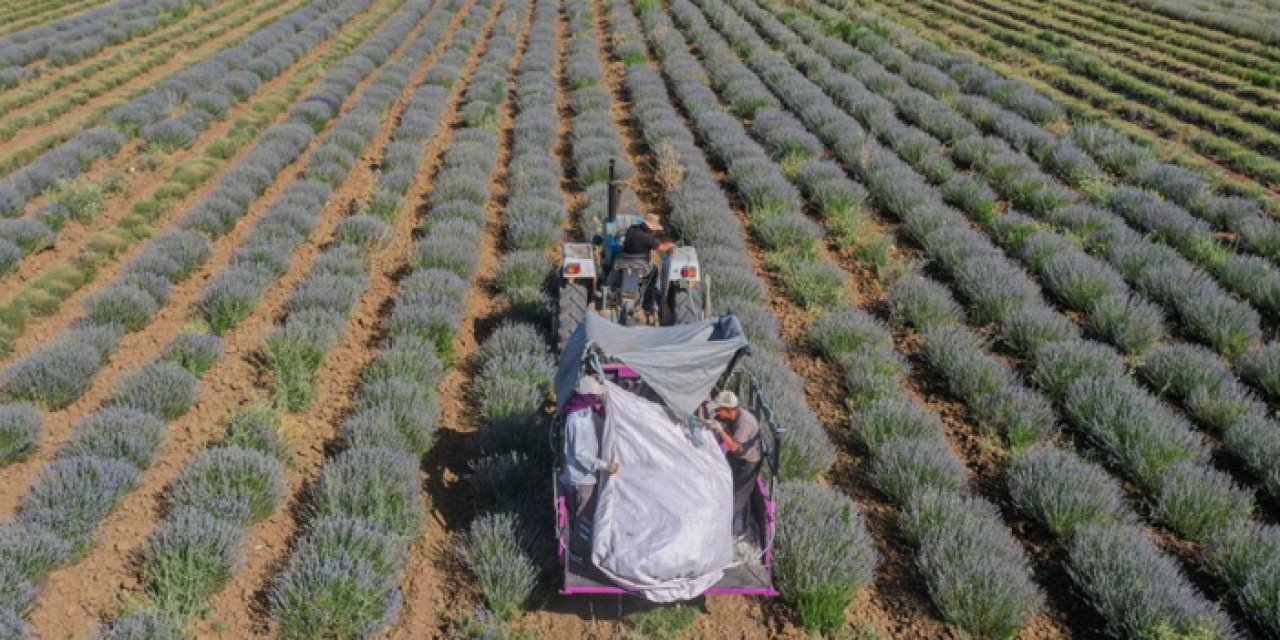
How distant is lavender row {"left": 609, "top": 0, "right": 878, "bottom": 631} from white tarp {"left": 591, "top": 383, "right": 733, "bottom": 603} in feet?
2.68

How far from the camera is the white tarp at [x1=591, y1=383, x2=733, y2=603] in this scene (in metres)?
5.18

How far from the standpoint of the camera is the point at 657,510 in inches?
207

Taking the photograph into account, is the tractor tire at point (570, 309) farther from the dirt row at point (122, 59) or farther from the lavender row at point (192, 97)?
the dirt row at point (122, 59)

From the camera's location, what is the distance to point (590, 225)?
11922 millimetres

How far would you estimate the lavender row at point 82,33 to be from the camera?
20.2m

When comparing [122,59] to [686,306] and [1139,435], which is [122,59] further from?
[1139,435]

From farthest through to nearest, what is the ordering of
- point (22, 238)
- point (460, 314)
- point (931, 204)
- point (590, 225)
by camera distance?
point (931, 204)
point (590, 225)
point (22, 238)
point (460, 314)

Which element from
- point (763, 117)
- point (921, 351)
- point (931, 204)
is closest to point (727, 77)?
point (763, 117)

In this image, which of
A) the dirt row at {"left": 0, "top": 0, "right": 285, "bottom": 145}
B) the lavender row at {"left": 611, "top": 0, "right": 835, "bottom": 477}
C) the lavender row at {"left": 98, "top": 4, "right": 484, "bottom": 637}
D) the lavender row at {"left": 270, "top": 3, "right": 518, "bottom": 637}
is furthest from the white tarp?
the dirt row at {"left": 0, "top": 0, "right": 285, "bottom": 145}

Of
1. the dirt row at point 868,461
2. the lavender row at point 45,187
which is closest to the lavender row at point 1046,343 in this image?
the dirt row at point 868,461

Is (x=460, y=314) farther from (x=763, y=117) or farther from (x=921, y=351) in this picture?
(x=763, y=117)

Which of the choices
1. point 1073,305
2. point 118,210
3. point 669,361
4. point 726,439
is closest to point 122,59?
point 118,210

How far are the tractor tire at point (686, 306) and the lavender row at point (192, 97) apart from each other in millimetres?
8097

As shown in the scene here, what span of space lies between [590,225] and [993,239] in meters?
5.74
